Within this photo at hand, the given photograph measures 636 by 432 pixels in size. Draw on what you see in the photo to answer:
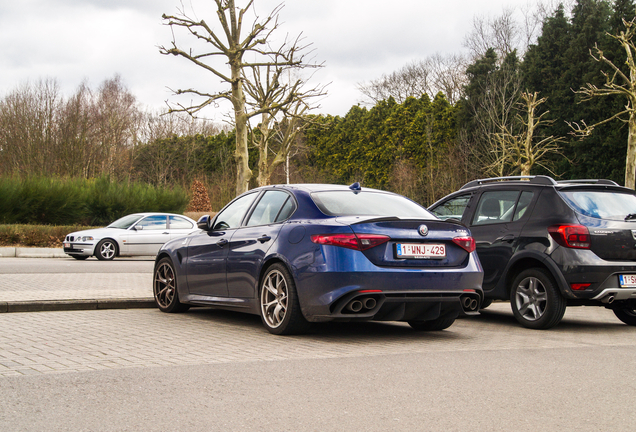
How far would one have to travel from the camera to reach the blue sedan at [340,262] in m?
6.38

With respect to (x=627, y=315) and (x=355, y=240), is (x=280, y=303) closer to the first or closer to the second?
(x=355, y=240)

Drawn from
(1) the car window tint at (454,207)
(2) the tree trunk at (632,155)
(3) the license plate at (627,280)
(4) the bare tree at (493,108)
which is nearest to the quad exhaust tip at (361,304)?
(3) the license plate at (627,280)

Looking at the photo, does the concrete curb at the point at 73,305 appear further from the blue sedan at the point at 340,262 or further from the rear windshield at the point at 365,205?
the rear windshield at the point at 365,205

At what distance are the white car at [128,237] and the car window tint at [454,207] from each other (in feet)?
37.8

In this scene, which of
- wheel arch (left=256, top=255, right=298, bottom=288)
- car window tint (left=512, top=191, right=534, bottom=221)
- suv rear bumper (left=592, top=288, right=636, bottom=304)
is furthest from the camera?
car window tint (left=512, top=191, right=534, bottom=221)

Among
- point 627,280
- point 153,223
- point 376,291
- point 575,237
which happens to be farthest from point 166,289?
point 153,223

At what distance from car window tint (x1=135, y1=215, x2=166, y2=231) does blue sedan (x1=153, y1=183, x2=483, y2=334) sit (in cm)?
1364

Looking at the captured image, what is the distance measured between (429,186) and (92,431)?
3594 cm

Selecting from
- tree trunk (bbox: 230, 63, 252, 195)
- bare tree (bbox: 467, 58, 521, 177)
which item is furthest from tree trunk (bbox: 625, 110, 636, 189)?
tree trunk (bbox: 230, 63, 252, 195)

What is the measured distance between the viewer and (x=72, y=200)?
85.0 feet

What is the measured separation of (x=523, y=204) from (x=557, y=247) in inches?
34.1

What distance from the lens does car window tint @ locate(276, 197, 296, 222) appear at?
23.5 ft

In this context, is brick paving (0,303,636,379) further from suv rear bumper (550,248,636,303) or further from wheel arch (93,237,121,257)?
wheel arch (93,237,121,257)

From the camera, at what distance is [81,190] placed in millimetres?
26797
